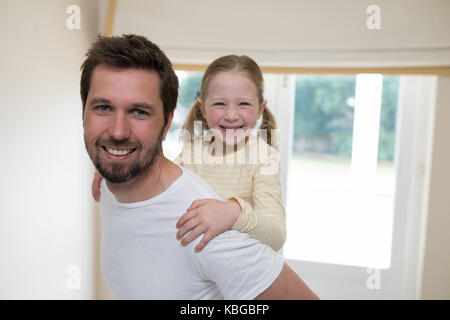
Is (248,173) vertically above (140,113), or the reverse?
(140,113)

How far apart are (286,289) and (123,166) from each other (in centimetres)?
44

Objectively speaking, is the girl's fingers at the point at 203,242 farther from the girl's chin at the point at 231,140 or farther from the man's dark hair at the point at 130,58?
the girl's chin at the point at 231,140

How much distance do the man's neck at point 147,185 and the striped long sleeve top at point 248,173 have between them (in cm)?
33

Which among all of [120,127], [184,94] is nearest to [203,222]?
[120,127]

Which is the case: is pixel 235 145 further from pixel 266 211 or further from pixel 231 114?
pixel 266 211

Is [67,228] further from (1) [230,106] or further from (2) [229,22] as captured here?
(2) [229,22]

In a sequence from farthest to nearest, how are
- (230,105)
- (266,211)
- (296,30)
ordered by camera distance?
1. (296,30)
2. (230,105)
3. (266,211)

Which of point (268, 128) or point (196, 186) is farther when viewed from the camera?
point (268, 128)

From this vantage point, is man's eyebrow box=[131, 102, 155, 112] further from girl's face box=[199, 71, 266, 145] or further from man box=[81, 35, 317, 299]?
girl's face box=[199, 71, 266, 145]

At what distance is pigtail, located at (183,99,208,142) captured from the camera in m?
1.42

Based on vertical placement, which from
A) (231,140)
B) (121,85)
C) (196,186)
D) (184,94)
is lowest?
(196,186)

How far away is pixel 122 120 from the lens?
76cm

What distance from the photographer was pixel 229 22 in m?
1.92

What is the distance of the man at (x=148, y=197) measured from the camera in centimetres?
77
